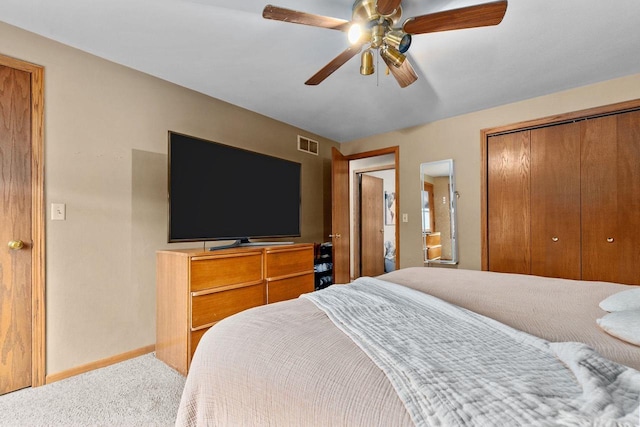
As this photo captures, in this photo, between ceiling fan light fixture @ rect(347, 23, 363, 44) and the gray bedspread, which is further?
ceiling fan light fixture @ rect(347, 23, 363, 44)

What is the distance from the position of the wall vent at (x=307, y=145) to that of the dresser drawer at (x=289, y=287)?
173cm

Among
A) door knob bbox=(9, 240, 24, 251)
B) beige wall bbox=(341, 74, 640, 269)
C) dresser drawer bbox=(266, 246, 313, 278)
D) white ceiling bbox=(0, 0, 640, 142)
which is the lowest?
dresser drawer bbox=(266, 246, 313, 278)

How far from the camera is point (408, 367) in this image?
640mm

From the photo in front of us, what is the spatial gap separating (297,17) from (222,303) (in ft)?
6.20

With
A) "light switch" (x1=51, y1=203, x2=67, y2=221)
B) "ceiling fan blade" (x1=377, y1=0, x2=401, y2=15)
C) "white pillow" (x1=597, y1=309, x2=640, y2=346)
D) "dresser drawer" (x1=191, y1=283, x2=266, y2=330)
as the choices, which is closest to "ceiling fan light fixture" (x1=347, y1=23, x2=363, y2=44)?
"ceiling fan blade" (x1=377, y1=0, x2=401, y2=15)

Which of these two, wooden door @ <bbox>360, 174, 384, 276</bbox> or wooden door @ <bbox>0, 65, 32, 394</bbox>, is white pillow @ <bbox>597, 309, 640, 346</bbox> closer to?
wooden door @ <bbox>0, 65, 32, 394</bbox>

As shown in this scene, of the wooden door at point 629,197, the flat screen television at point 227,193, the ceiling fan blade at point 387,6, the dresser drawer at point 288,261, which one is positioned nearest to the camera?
the ceiling fan blade at point 387,6

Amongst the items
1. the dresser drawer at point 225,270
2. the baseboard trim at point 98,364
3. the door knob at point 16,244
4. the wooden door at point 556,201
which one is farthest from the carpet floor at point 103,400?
the wooden door at point 556,201

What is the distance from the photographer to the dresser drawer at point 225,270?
2029mm

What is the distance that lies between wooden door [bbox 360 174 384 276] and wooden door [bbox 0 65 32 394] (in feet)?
13.7

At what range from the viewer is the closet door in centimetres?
246

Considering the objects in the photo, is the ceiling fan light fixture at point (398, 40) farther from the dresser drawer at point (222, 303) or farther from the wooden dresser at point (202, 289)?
the dresser drawer at point (222, 303)

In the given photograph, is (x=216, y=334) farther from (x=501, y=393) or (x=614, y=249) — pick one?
(x=614, y=249)

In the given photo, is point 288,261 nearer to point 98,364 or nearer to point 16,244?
point 98,364
